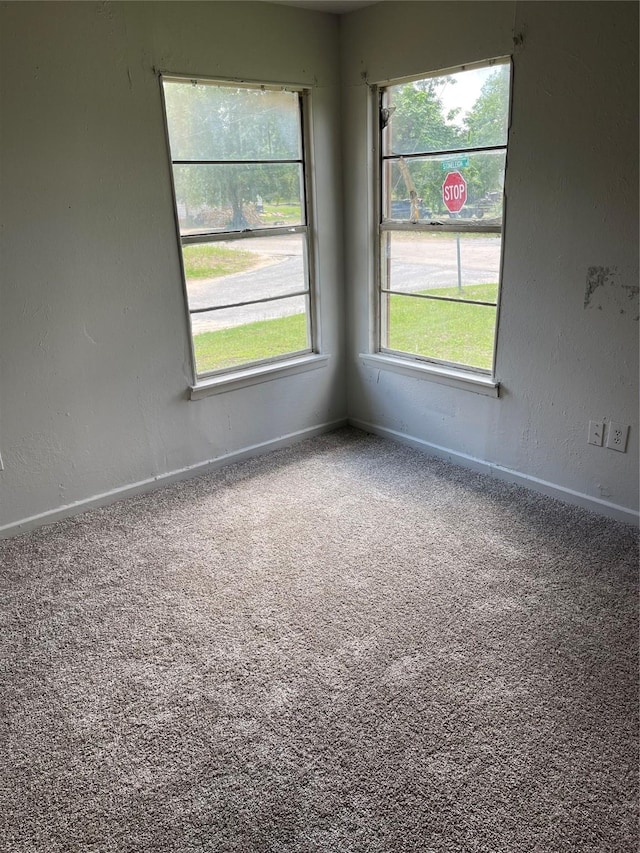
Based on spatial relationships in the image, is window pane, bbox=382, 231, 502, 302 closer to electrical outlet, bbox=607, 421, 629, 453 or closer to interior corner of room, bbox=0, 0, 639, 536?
interior corner of room, bbox=0, 0, 639, 536

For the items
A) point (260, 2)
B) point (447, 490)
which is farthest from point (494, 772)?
point (260, 2)

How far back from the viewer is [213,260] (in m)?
3.06

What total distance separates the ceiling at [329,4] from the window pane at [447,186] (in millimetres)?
739

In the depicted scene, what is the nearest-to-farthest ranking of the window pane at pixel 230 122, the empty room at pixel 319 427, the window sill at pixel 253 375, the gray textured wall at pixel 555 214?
the empty room at pixel 319 427
the gray textured wall at pixel 555 214
the window pane at pixel 230 122
the window sill at pixel 253 375

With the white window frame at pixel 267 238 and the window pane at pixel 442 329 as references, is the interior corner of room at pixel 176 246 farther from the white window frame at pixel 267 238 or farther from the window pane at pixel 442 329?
the window pane at pixel 442 329

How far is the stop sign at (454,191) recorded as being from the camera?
2.91 m

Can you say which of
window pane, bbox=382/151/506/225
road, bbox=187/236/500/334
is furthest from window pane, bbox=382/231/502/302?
window pane, bbox=382/151/506/225

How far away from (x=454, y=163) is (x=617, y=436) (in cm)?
151

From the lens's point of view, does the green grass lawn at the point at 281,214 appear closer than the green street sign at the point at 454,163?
No

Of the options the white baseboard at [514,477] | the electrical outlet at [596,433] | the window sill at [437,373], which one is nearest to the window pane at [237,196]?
the window sill at [437,373]

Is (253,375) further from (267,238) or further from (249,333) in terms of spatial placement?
(267,238)

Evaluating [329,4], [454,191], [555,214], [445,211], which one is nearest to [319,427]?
[445,211]

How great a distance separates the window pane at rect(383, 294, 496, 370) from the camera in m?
3.06

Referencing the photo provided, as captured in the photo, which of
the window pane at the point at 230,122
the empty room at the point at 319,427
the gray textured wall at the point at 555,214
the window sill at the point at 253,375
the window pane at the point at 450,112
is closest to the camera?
the empty room at the point at 319,427
